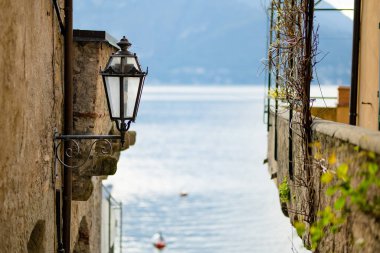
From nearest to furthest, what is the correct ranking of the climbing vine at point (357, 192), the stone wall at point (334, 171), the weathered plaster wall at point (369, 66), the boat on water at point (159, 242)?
1. the climbing vine at point (357, 192)
2. the stone wall at point (334, 171)
3. the weathered plaster wall at point (369, 66)
4. the boat on water at point (159, 242)

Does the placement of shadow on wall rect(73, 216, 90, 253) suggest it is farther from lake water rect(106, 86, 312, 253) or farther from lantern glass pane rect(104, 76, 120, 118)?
lake water rect(106, 86, 312, 253)


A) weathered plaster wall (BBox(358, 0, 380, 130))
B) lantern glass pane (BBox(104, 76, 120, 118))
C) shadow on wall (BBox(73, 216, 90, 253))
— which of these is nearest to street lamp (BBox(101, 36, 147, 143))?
lantern glass pane (BBox(104, 76, 120, 118))

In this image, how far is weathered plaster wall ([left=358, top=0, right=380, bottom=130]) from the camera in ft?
32.6

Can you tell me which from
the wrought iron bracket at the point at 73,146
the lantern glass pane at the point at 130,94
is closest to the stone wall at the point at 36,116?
the wrought iron bracket at the point at 73,146

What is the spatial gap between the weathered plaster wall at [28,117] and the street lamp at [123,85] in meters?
0.66

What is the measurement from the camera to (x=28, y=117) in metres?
6.18

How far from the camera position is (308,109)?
751 cm

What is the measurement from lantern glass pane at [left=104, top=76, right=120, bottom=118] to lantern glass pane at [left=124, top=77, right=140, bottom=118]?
69 mm

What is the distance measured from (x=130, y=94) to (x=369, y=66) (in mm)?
5029

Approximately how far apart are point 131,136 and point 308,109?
4929mm

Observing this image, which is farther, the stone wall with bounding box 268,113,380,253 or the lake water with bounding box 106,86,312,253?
the lake water with bounding box 106,86,312,253

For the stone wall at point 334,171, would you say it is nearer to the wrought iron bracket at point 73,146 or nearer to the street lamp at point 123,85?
the street lamp at point 123,85

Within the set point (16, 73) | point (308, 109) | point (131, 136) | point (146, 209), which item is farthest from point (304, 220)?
point (146, 209)

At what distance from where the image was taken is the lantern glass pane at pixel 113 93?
21.1 ft
